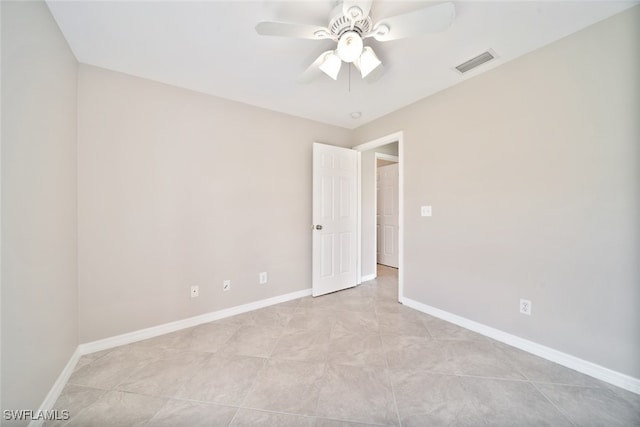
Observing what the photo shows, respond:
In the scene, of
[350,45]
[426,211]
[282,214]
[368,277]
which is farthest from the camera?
[368,277]

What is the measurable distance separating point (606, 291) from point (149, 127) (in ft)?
12.1

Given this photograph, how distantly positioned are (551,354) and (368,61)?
251 centimetres

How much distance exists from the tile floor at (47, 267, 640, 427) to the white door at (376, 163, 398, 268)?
2.38 meters

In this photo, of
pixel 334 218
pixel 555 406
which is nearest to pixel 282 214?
pixel 334 218

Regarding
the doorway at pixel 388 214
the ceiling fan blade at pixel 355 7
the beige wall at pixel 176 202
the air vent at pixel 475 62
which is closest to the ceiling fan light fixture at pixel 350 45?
the ceiling fan blade at pixel 355 7

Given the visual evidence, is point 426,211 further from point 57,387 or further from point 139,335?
point 57,387

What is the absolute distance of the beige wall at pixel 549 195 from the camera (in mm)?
1438

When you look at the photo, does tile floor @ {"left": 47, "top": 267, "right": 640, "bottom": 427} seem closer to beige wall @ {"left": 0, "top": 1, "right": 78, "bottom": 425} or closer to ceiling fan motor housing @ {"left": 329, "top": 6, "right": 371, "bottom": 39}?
beige wall @ {"left": 0, "top": 1, "right": 78, "bottom": 425}

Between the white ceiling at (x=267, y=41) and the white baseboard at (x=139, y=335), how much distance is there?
228 cm

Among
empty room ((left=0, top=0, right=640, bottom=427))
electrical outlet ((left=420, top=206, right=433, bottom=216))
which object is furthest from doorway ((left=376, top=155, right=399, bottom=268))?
electrical outlet ((left=420, top=206, right=433, bottom=216))

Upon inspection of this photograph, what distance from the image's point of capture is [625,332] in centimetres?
143

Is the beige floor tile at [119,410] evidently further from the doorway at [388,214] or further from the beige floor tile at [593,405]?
the doorway at [388,214]

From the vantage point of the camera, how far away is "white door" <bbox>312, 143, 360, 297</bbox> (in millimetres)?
3029

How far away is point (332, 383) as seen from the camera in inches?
59.4
